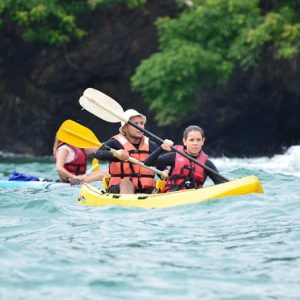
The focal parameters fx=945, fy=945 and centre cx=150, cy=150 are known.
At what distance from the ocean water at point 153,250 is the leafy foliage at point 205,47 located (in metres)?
11.3

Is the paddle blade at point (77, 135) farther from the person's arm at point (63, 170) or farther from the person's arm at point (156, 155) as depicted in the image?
the person's arm at point (156, 155)

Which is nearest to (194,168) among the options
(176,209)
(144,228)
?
(176,209)

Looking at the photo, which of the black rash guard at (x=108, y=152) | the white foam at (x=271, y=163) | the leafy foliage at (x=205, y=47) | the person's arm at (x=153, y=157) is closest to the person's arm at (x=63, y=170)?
the black rash guard at (x=108, y=152)

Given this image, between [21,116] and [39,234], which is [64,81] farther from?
[39,234]

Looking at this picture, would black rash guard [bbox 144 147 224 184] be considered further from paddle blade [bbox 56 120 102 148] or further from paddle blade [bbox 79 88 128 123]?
paddle blade [bbox 56 120 102 148]

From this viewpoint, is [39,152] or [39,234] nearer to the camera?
[39,234]

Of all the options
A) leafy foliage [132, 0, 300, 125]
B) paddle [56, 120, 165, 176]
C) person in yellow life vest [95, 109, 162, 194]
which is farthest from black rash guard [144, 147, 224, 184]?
leafy foliage [132, 0, 300, 125]

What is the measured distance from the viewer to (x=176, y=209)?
29.3 ft

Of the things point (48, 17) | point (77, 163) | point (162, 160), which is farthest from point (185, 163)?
point (48, 17)

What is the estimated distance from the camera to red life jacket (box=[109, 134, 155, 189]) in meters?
10.1

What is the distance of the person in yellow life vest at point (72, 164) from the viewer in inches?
497

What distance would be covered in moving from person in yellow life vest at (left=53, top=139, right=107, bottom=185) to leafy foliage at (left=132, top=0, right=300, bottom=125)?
8.49 metres

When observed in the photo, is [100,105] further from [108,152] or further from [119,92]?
[119,92]

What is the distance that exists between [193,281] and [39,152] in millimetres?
19918
